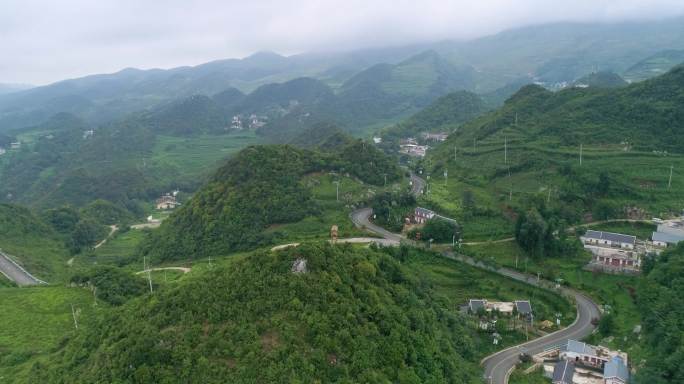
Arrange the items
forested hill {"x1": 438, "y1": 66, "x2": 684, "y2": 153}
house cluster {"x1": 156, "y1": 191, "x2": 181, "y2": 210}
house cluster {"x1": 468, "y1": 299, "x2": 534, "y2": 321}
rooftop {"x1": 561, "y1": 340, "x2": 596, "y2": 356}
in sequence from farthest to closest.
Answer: house cluster {"x1": 156, "y1": 191, "x2": 181, "y2": 210} → forested hill {"x1": 438, "y1": 66, "x2": 684, "y2": 153} → house cluster {"x1": 468, "y1": 299, "x2": 534, "y2": 321} → rooftop {"x1": 561, "y1": 340, "x2": 596, "y2": 356}

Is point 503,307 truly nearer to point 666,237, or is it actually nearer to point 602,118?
point 666,237

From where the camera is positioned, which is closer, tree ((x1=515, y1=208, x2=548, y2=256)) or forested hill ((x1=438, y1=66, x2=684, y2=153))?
tree ((x1=515, y1=208, x2=548, y2=256))

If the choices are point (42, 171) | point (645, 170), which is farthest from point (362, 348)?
point (42, 171)

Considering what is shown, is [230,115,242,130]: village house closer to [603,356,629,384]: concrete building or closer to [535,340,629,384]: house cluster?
[535,340,629,384]: house cluster

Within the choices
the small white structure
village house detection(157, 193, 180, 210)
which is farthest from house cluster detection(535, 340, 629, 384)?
village house detection(157, 193, 180, 210)

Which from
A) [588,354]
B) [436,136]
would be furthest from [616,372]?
[436,136]

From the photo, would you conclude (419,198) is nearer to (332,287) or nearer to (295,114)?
(332,287)

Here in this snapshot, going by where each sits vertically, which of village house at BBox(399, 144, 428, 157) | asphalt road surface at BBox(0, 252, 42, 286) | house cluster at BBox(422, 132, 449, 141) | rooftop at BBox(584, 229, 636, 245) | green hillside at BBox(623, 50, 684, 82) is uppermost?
green hillside at BBox(623, 50, 684, 82)

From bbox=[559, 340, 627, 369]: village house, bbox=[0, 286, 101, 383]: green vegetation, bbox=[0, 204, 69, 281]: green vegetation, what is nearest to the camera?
bbox=[559, 340, 627, 369]: village house
